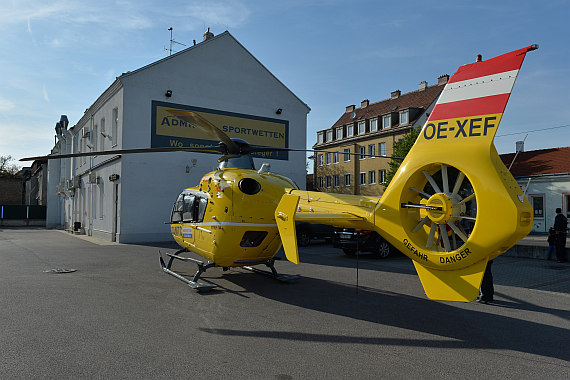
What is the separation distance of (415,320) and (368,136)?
3784cm

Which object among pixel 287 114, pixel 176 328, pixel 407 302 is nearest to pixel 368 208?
pixel 407 302

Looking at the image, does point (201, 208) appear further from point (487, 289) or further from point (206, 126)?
point (487, 289)

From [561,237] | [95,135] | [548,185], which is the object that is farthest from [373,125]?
[561,237]

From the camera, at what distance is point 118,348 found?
4.91 m

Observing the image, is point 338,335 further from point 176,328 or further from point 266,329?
point 176,328

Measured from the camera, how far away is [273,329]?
5754 millimetres

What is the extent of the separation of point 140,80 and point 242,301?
1496 cm

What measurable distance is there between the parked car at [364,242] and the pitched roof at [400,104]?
27.6 metres

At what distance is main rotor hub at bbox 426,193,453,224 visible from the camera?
15.6 ft

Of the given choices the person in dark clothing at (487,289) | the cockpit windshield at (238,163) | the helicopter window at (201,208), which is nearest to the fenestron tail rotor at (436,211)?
the person in dark clothing at (487,289)

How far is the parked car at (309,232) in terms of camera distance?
726 inches

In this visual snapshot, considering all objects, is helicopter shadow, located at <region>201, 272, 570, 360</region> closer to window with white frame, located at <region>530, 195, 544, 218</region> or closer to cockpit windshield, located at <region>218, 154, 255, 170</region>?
cockpit windshield, located at <region>218, 154, 255, 170</region>

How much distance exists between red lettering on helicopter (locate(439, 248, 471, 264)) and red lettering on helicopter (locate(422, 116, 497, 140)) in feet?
4.49

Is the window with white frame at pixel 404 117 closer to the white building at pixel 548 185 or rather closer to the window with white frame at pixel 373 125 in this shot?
the window with white frame at pixel 373 125
